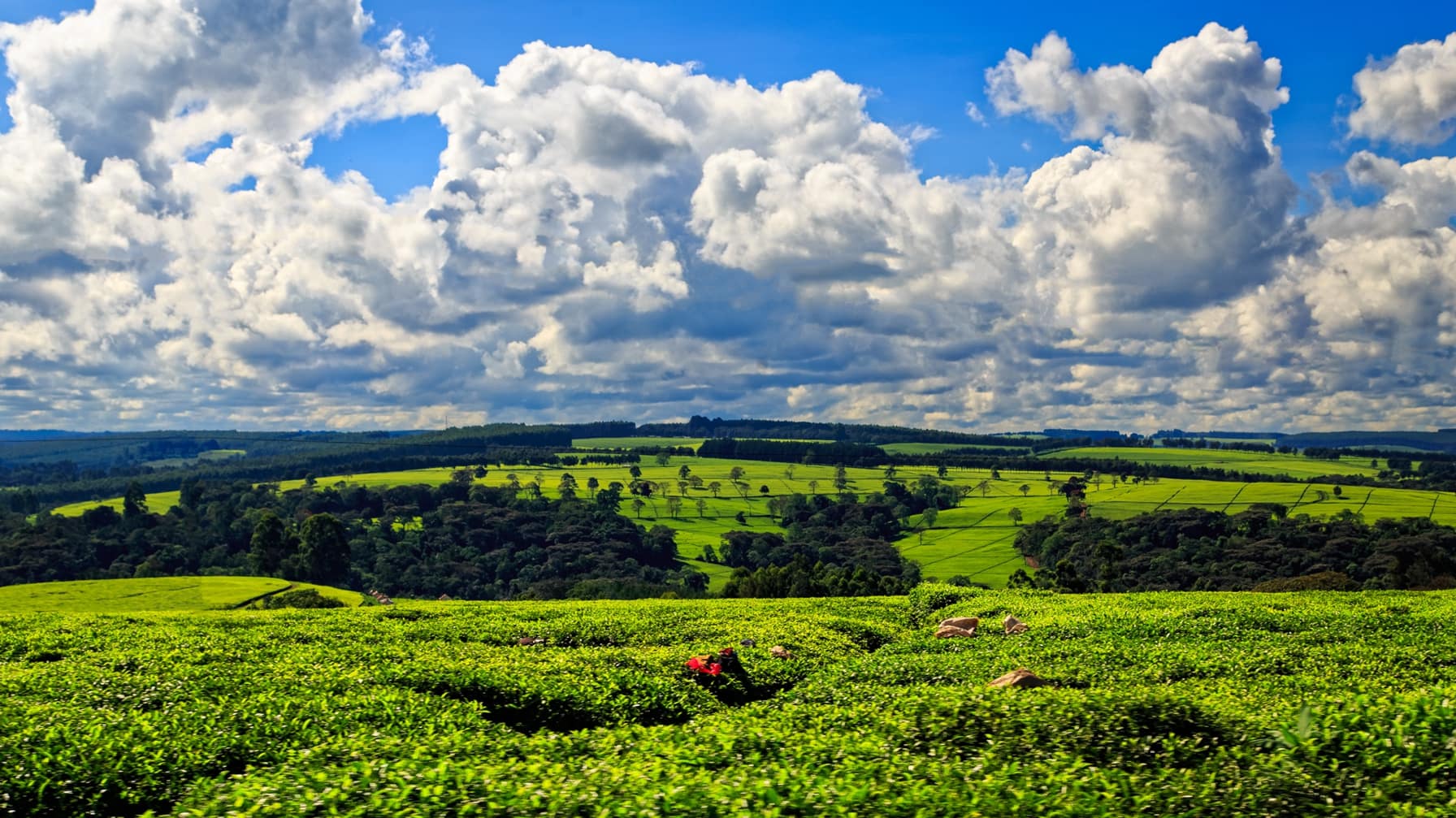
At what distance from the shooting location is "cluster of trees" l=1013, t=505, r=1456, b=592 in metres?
127

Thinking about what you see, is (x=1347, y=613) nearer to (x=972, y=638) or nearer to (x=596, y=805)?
(x=972, y=638)

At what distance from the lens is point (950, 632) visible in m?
44.9

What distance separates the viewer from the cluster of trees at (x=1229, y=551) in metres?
127

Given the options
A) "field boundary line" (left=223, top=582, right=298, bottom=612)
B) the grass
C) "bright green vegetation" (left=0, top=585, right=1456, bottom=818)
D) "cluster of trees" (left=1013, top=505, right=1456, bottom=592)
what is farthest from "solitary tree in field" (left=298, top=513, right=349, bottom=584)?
"bright green vegetation" (left=0, top=585, right=1456, bottom=818)

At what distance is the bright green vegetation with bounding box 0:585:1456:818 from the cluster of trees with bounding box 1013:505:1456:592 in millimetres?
78453

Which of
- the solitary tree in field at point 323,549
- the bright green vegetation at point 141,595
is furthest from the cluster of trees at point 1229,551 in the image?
the solitary tree in field at point 323,549

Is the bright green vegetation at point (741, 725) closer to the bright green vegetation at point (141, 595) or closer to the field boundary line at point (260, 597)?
the bright green vegetation at point (141, 595)

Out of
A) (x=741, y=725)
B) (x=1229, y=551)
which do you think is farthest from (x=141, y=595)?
(x=1229, y=551)

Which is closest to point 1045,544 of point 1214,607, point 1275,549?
point 1275,549

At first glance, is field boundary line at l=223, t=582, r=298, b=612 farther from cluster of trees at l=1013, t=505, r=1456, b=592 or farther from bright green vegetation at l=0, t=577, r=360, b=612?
cluster of trees at l=1013, t=505, r=1456, b=592

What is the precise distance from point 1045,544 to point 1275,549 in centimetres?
3974

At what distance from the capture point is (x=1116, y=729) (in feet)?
63.9

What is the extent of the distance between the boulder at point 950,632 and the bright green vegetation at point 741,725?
2899mm

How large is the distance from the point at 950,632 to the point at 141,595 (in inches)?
3564
